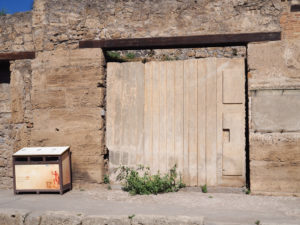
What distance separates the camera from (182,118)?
187 inches

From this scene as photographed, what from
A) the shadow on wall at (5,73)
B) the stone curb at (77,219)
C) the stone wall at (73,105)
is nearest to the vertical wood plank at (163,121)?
the stone wall at (73,105)

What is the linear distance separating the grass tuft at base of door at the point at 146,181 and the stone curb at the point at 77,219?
1124mm

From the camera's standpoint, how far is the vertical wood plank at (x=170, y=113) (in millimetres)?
4773

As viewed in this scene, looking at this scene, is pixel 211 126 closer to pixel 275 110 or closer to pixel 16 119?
pixel 275 110

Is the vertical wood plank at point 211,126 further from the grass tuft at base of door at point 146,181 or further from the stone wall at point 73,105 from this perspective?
the stone wall at point 73,105

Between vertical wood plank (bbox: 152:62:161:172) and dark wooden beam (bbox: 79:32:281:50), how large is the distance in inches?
14.6

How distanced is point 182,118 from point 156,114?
40 centimetres

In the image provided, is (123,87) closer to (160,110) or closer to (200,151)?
(160,110)

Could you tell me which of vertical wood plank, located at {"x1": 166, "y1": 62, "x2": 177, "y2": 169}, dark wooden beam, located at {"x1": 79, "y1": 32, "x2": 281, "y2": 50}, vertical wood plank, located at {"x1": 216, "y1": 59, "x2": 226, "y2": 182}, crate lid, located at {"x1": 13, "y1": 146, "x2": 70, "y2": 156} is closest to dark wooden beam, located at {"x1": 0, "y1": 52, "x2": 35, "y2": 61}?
dark wooden beam, located at {"x1": 79, "y1": 32, "x2": 281, "y2": 50}

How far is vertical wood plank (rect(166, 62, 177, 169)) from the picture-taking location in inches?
188

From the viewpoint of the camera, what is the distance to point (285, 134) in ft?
14.3

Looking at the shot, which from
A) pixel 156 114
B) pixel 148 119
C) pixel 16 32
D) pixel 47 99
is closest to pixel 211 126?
pixel 156 114

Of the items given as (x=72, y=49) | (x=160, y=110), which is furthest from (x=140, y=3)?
(x=160, y=110)

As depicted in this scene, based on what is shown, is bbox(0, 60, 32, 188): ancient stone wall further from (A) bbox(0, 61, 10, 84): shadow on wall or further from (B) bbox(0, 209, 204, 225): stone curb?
(B) bbox(0, 209, 204, 225): stone curb
